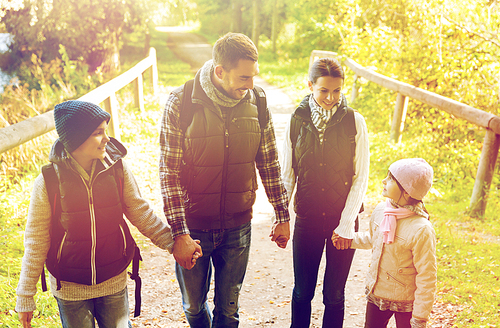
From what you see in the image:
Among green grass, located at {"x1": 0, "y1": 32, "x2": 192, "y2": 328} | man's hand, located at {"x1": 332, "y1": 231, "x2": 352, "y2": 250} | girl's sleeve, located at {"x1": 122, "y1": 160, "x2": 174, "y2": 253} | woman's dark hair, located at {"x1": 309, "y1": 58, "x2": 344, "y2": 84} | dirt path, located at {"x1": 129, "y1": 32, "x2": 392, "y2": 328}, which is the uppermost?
woman's dark hair, located at {"x1": 309, "y1": 58, "x2": 344, "y2": 84}

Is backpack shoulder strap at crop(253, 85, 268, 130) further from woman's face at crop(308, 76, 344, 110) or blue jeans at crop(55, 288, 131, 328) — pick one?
blue jeans at crop(55, 288, 131, 328)

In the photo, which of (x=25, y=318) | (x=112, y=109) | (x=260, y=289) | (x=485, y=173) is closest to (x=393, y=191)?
(x=25, y=318)

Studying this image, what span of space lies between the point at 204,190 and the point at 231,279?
636 mm

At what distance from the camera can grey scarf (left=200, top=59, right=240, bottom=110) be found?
2.45m

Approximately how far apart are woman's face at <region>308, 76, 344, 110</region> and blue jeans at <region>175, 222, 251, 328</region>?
3.11 feet

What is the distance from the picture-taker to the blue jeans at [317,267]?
282cm

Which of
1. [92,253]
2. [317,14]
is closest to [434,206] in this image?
[92,253]

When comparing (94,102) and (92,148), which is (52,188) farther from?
(94,102)

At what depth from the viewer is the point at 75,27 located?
1498 centimetres

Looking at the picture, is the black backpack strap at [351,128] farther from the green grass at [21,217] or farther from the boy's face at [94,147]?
the green grass at [21,217]

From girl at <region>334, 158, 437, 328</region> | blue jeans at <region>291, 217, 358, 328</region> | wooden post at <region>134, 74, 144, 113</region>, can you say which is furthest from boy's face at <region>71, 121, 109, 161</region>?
wooden post at <region>134, 74, 144, 113</region>

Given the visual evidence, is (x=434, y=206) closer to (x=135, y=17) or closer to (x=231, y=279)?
(x=231, y=279)

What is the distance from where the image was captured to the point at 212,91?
8.04 ft

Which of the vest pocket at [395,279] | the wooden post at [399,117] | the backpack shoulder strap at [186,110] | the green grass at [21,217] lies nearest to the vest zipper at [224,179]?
the backpack shoulder strap at [186,110]
